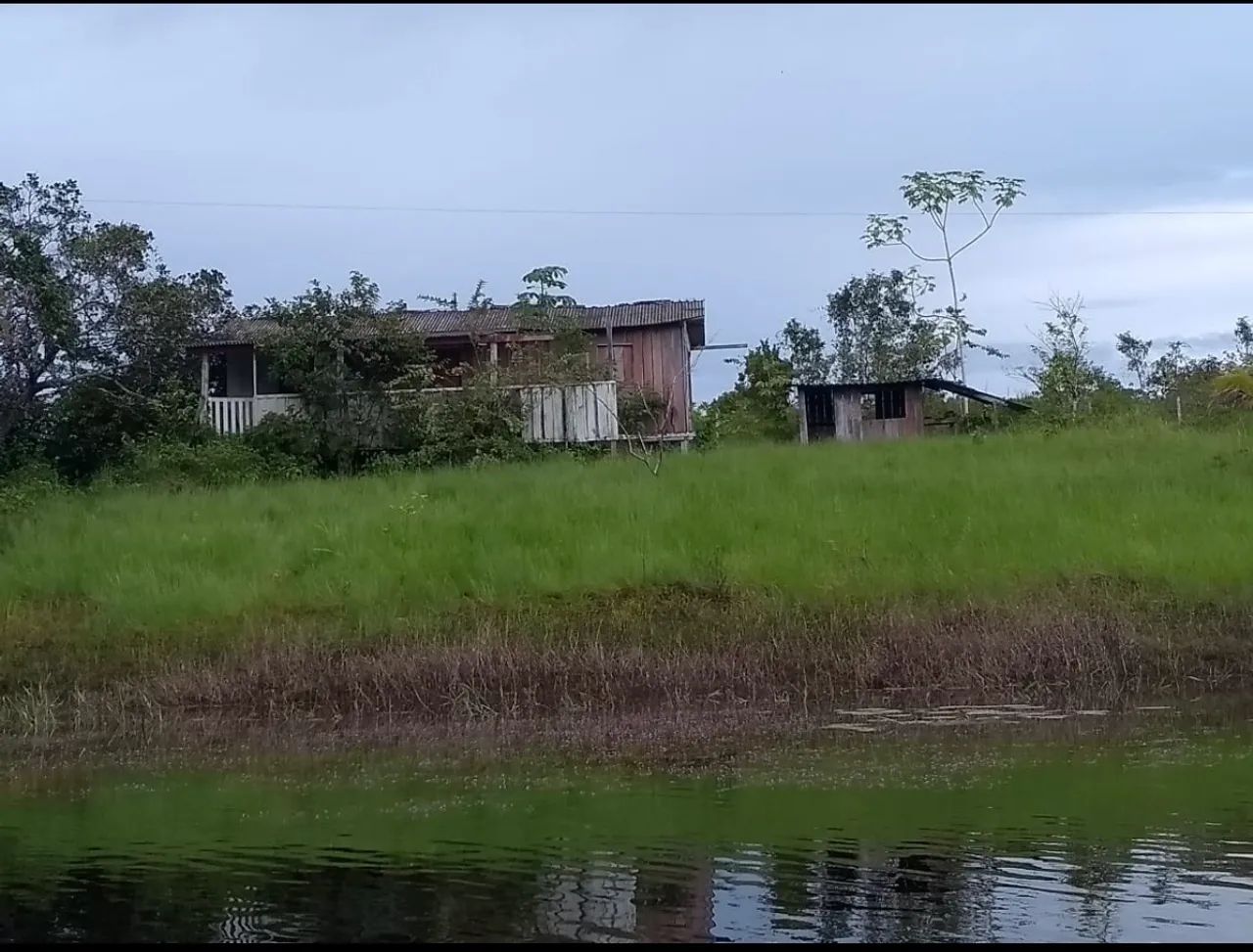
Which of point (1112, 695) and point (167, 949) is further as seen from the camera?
point (1112, 695)

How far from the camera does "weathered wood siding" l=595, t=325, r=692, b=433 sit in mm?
25328

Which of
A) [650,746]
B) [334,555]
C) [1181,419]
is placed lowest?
[650,746]

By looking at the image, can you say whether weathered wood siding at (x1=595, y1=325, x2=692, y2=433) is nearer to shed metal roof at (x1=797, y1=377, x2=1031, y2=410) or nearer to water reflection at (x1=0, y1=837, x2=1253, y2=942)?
shed metal roof at (x1=797, y1=377, x2=1031, y2=410)

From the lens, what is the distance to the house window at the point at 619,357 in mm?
25078

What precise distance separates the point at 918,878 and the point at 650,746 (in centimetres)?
427

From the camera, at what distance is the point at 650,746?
34.8ft

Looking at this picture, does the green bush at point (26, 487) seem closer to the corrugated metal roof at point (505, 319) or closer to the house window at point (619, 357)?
the corrugated metal roof at point (505, 319)

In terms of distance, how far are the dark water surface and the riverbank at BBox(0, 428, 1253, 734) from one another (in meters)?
2.70

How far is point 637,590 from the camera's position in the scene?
15.0m

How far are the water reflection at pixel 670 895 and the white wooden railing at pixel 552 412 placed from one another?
675 inches

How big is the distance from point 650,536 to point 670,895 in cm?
1033

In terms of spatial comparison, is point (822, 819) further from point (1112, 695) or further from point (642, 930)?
point (1112, 695)

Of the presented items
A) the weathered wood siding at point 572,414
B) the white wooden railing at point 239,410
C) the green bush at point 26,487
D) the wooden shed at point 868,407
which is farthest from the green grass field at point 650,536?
the wooden shed at point 868,407

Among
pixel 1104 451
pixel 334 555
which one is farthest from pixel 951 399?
pixel 334 555
